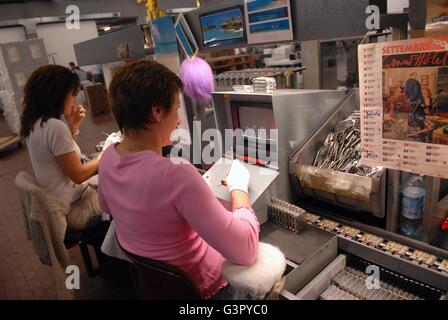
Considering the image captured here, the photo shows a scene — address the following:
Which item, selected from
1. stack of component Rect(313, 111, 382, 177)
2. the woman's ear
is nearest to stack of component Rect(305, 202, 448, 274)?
stack of component Rect(313, 111, 382, 177)

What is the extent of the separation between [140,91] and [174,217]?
1.28 feet

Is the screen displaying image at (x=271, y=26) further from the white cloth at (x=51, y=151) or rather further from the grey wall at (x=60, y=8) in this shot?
the grey wall at (x=60, y=8)

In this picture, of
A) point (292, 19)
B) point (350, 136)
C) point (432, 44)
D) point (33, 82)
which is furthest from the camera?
point (33, 82)

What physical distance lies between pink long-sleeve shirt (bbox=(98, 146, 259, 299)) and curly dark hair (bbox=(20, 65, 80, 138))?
3.29 feet

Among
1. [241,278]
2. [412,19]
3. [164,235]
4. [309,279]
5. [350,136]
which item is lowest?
[309,279]

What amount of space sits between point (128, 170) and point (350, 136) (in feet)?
3.02

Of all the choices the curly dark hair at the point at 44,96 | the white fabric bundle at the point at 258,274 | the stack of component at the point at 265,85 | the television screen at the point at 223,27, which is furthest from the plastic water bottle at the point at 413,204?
the curly dark hair at the point at 44,96

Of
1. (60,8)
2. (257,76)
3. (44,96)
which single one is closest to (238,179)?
(257,76)

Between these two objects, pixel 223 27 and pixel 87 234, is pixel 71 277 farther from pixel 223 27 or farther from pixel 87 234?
pixel 223 27

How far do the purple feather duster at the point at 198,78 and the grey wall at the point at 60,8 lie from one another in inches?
359

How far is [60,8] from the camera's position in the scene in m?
9.19

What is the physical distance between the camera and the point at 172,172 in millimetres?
914
